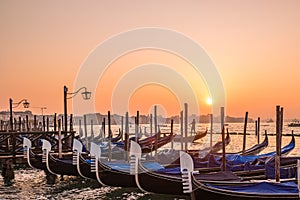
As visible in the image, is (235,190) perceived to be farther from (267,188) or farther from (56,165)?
(56,165)

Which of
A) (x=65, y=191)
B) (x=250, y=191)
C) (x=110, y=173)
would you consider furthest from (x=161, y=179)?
(x=65, y=191)

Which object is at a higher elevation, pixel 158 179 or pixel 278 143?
pixel 278 143

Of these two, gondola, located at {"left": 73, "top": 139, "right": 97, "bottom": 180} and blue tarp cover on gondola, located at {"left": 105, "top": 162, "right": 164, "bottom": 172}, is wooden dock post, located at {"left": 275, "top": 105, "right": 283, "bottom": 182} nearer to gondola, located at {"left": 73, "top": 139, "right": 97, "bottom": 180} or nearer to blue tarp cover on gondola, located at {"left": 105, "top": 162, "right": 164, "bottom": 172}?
blue tarp cover on gondola, located at {"left": 105, "top": 162, "right": 164, "bottom": 172}

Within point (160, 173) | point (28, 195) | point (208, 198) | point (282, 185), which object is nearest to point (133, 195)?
point (160, 173)

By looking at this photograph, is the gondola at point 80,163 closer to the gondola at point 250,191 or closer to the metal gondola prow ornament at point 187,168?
the metal gondola prow ornament at point 187,168

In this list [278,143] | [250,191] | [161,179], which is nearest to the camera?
[250,191]

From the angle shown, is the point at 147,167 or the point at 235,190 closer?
the point at 235,190

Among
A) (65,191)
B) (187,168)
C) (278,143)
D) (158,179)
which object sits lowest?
(65,191)

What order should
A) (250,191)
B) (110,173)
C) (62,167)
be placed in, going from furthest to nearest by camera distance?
(62,167) → (110,173) → (250,191)

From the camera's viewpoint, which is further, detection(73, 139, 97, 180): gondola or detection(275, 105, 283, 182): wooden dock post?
detection(73, 139, 97, 180): gondola

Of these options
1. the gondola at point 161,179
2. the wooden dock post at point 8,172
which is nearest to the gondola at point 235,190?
the gondola at point 161,179

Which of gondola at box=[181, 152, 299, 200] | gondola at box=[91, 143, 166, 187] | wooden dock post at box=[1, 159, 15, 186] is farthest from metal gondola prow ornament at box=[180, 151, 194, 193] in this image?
wooden dock post at box=[1, 159, 15, 186]

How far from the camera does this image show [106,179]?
974cm

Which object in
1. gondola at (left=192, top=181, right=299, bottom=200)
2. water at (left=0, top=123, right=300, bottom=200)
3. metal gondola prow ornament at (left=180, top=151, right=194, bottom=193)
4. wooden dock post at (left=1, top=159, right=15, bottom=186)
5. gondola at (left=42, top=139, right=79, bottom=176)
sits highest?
metal gondola prow ornament at (left=180, top=151, right=194, bottom=193)
